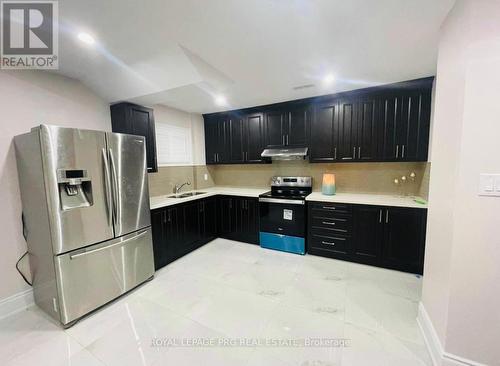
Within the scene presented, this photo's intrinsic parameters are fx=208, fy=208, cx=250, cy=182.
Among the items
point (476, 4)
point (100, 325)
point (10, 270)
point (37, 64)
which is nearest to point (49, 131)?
point (37, 64)

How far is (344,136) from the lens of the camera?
123 inches

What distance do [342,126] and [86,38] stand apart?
3.12 meters

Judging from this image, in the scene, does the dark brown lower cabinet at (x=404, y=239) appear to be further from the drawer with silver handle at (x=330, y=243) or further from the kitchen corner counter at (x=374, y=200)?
the drawer with silver handle at (x=330, y=243)

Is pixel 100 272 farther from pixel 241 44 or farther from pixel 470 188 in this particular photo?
pixel 470 188

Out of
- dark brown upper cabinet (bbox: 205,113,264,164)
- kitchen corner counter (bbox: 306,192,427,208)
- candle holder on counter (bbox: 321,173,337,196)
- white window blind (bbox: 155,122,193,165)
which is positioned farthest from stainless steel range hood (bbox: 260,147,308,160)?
white window blind (bbox: 155,122,193,165)

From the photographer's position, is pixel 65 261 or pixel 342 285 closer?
pixel 65 261

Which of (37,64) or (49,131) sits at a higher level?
(37,64)

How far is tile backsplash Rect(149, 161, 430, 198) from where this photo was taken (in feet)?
10.1

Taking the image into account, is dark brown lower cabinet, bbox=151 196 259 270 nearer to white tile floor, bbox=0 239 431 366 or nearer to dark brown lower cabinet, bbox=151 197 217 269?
dark brown lower cabinet, bbox=151 197 217 269

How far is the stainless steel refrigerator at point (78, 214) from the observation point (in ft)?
5.89

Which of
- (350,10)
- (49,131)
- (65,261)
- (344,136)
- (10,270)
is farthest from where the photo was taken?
(344,136)

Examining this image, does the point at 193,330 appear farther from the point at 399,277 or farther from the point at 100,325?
the point at 399,277

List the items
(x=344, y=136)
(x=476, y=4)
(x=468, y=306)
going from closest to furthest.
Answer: (x=476, y=4)
(x=468, y=306)
(x=344, y=136)

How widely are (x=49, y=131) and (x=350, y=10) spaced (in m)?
2.51
